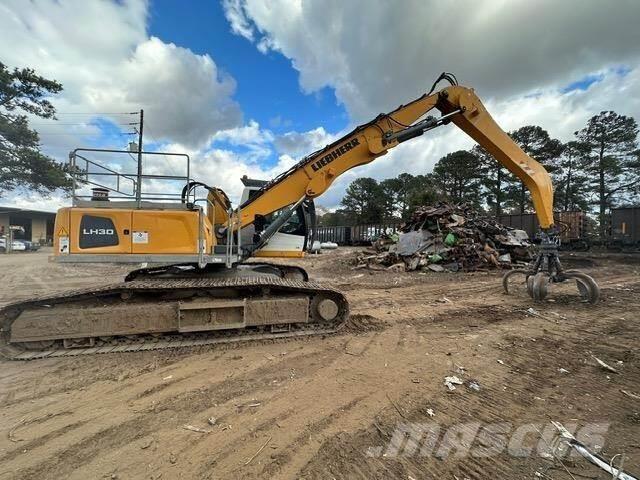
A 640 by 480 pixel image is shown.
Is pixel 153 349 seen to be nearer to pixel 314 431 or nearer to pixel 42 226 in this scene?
pixel 314 431

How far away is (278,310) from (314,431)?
239cm

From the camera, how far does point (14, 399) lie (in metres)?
3.37

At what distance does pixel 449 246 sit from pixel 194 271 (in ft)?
35.4

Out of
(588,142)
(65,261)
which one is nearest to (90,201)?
(65,261)

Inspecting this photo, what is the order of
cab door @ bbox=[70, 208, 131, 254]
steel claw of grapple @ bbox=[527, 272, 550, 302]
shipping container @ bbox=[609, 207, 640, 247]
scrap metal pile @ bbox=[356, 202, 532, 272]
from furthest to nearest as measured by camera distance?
shipping container @ bbox=[609, 207, 640, 247]
scrap metal pile @ bbox=[356, 202, 532, 272]
steel claw of grapple @ bbox=[527, 272, 550, 302]
cab door @ bbox=[70, 208, 131, 254]

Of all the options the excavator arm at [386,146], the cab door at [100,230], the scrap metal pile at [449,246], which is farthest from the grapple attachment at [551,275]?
the cab door at [100,230]

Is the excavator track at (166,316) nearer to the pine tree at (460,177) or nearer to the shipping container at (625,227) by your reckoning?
the shipping container at (625,227)

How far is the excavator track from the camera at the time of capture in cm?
442

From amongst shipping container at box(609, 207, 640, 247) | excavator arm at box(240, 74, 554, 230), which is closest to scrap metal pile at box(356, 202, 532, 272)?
excavator arm at box(240, 74, 554, 230)

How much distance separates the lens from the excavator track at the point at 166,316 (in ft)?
14.5

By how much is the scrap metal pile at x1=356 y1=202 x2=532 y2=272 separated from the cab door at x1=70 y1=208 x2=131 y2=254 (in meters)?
10.6

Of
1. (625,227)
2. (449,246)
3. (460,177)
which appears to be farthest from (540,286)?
(460,177)

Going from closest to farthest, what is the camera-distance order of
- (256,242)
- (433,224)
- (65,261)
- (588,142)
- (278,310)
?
(65,261) < (278,310) < (256,242) < (433,224) < (588,142)

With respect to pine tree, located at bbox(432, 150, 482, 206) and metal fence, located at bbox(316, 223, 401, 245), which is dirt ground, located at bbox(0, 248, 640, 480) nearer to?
metal fence, located at bbox(316, 223, 401, 245)
